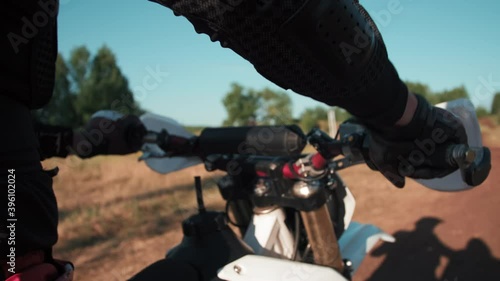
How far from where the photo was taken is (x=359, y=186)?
782cm

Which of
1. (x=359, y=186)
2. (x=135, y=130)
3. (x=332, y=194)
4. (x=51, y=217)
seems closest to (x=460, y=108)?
(x=332, y=194)

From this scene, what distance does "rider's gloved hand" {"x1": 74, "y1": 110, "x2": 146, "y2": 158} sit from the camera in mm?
2043

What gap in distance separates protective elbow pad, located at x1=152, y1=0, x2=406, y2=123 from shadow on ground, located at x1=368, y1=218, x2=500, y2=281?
2.95 m

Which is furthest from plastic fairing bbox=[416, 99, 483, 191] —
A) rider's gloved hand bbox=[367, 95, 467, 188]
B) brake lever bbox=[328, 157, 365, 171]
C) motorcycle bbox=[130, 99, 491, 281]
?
brake lever bbox=[328, 157, 365, 171]

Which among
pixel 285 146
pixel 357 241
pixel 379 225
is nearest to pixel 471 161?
pixel 285 146

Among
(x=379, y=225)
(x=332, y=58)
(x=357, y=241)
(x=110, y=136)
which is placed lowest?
(x=379, y=225)

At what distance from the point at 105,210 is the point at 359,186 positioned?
5038 mm

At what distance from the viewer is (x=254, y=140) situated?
179cm

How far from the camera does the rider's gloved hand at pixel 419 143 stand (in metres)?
1.16

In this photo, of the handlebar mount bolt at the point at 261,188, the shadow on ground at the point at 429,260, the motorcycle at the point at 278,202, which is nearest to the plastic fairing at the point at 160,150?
the motorcycle at the point at 278,202

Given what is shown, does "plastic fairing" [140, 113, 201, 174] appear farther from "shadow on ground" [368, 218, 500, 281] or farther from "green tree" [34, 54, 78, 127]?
"green tree" [34, 54, 78, 127]

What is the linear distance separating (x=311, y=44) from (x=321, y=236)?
1.13 metres

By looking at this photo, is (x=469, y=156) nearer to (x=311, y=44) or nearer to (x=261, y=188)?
(x=311, y=44)

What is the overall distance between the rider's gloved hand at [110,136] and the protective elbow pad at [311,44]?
4.25 feet
